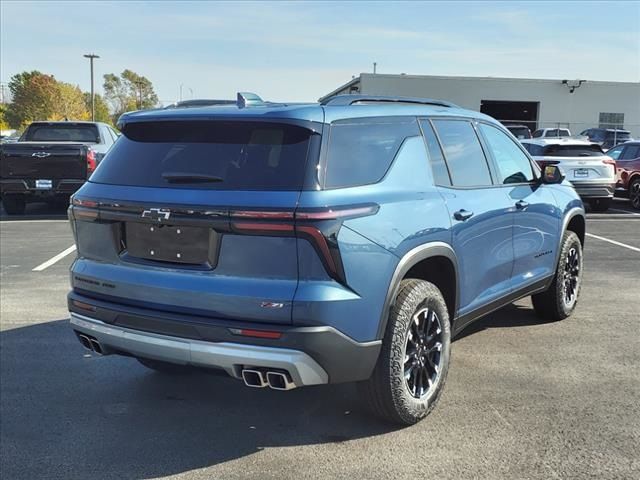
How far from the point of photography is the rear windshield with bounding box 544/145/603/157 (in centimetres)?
1359

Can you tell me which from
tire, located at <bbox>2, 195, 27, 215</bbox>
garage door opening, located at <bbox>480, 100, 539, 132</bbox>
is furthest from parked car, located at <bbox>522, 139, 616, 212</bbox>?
garage door opening, located at <bbox>480, 100, 539, 132</bbox>

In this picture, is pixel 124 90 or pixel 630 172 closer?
pixel 630 172

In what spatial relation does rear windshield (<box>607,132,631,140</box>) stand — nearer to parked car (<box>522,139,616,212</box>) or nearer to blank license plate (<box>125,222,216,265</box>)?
parked car (<box>522,139,616,212</box>)

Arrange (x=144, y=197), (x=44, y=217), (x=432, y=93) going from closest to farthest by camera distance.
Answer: (x=144, y=197) → (x=44, y=217) → (x=432, y=93)

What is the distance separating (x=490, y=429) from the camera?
3732mm

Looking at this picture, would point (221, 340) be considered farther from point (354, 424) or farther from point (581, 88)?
point (581, 88)

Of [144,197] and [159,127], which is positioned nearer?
[144,197]

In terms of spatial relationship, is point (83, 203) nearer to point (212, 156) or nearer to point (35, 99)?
point (212, 156)

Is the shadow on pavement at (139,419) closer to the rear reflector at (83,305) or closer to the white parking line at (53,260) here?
the rear reflector at (83,305)

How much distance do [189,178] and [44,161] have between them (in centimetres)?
1032

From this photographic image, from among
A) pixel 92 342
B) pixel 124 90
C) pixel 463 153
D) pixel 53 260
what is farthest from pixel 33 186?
pixel 124 90

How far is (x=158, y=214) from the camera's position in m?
3.29

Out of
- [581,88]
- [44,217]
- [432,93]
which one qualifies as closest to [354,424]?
[44,217]

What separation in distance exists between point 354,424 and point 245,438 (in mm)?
639
